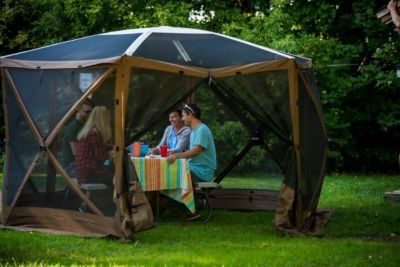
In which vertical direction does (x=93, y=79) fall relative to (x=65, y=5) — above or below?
below

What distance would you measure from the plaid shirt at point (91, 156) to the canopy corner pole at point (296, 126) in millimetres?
2118

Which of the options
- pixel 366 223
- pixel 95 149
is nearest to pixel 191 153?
pixel 95 149

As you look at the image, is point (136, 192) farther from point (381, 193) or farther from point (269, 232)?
point (381, 193)

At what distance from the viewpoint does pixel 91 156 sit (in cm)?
837

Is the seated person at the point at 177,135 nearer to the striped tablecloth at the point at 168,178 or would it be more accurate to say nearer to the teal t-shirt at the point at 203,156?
the teal t-shirt at the point at 203,156

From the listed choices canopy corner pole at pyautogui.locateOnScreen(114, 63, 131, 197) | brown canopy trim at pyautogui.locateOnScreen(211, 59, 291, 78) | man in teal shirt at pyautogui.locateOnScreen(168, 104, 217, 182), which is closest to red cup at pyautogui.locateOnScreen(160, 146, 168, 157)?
man in teal shirt at pyautogui.locateOnScreen(168, 104, 217, 182)

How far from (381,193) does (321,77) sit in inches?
219

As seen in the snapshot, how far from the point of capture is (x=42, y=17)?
19859 mm

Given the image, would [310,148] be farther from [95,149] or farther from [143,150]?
[95,149]

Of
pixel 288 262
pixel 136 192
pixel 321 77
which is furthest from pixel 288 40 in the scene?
pixel 288 262

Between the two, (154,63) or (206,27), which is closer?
(154,63)

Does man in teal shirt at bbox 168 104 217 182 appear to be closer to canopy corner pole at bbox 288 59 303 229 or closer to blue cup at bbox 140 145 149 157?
blue cup at bbox 140 145 149 157

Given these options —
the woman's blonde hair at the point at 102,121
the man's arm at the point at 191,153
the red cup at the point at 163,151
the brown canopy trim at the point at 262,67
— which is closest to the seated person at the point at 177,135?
the man's arm at the point at 191,153

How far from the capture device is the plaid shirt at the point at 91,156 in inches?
327
